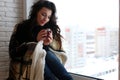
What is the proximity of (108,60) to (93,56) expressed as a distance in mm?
177

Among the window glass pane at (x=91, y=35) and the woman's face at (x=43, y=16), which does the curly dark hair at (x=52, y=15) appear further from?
the window glass pane at (x=91, y=35)

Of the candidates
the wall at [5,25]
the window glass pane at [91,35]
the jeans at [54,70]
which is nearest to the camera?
the jeans at [54,70]

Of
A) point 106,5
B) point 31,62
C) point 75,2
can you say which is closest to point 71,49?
point 75,2

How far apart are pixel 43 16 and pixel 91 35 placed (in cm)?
56

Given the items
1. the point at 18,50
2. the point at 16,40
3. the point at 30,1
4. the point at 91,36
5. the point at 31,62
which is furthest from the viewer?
the point at 30,1

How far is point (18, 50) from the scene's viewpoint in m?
1.37

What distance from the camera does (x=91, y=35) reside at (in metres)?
1.82

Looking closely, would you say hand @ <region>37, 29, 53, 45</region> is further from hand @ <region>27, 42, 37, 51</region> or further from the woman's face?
the woman's face

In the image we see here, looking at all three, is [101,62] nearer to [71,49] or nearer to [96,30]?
[96,30]

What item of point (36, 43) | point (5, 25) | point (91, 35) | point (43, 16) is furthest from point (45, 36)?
point (5, 25)

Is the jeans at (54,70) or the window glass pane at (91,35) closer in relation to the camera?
the jeans at (54,70)

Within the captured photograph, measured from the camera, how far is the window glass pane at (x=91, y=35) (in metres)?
1.63

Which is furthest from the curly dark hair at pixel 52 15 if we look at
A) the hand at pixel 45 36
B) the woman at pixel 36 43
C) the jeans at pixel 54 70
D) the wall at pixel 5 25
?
the wall at pixel 5 25

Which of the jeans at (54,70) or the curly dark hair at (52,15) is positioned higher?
the curly dark hair at (52,15)
